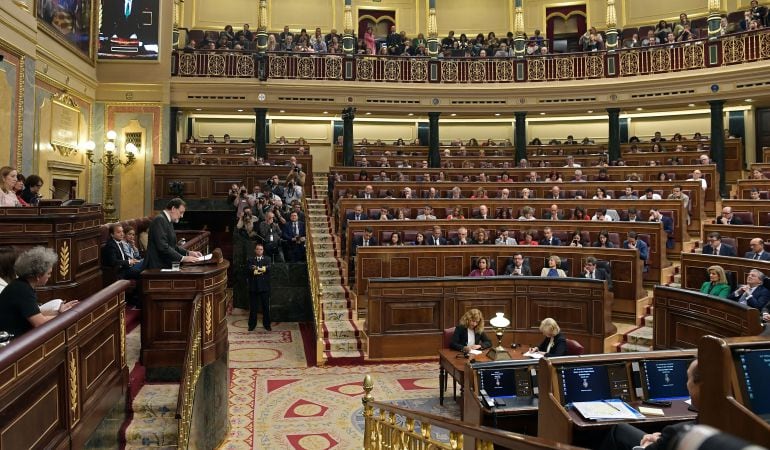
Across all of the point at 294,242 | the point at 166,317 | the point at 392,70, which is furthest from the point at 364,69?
the point at 166,317

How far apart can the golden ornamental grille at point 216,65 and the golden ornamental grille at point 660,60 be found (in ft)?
37.4

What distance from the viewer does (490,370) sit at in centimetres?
475

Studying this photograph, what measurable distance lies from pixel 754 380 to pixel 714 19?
15131 mm

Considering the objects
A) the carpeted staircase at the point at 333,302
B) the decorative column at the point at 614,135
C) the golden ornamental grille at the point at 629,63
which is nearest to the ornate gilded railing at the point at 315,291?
the carpeted staircase at the point at 333,302

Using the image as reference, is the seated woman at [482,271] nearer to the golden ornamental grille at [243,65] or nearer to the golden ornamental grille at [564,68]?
the golden ornamental grille at [564,68]

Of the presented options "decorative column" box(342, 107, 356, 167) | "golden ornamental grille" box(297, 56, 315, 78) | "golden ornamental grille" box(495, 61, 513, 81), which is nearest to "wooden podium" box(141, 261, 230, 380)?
"decorative column" box(342, 107, 356, 167)

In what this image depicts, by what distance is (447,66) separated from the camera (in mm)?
16688

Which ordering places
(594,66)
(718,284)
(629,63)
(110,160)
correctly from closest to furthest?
(718,284) → (110,160) → (629,63) → (594,66)

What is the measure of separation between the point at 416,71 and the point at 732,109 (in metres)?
8.92

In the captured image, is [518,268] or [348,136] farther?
[348,136]

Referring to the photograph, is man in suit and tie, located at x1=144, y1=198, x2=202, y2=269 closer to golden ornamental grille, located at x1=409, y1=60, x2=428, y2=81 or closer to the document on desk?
the document on desk

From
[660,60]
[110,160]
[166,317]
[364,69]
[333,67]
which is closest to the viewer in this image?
[166,317]

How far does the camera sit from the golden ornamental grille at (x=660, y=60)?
15044 millimetres

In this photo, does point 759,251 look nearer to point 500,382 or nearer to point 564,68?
point 500,382
